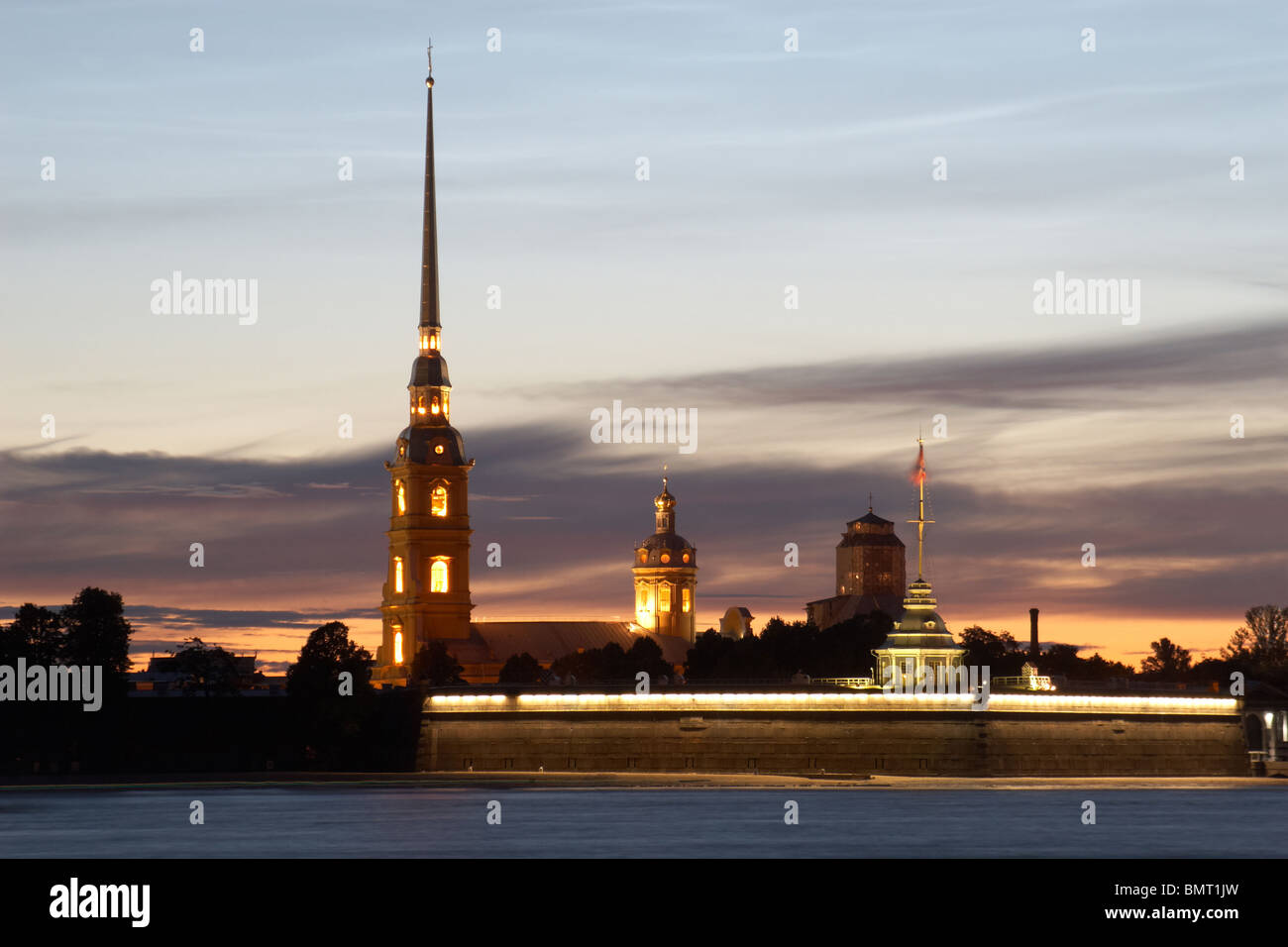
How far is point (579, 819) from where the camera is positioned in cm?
11675

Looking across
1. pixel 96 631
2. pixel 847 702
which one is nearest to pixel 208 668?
pixel 96 631

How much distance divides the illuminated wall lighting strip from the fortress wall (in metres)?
0.54

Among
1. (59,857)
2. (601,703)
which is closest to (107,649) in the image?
(601,703)

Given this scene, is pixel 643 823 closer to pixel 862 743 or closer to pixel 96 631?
pixel 862 743

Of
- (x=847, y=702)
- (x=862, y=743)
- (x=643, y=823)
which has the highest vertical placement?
(x=847, y=702)

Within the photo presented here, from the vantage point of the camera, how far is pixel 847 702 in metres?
163

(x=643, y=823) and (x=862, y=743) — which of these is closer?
(x=643, y=823)

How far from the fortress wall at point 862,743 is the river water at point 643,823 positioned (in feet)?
39.4

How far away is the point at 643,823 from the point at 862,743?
51.5 metres

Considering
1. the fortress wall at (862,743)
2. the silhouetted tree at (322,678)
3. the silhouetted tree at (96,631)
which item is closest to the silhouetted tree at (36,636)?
the silhouetted tree at (96,631)

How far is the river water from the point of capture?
9706 centimetres

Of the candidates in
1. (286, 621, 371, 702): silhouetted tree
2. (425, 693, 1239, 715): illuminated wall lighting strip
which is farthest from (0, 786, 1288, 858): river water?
(286, 621, 371, 702): silhouetted tree
